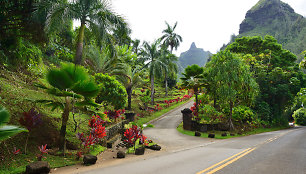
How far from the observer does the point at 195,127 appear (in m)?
16.4

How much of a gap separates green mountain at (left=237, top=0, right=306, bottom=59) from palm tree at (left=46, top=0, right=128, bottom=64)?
3288 inches

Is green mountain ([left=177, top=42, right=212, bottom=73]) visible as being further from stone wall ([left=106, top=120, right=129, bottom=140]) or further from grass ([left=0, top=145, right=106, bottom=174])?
grass ([left=0, top=145, right=106, bottom=174])

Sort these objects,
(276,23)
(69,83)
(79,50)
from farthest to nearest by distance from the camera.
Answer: (276,23), (79,50), (69,83)

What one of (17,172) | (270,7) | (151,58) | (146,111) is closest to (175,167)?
(17,172)

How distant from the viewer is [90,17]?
11109mm

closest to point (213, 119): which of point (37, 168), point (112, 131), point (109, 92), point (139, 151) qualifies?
point (109, 92)

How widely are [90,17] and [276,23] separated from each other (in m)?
117

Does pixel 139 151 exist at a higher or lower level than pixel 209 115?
lower

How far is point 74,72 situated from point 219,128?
15047mm

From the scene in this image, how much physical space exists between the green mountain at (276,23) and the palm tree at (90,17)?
83.5m

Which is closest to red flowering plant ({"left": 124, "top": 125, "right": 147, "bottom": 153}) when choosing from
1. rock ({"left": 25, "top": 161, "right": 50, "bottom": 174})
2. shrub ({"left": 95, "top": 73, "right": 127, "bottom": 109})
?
rock ({"left": 25, "top": 161, "right": 50, "bottom": 174})

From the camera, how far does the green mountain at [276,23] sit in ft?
257

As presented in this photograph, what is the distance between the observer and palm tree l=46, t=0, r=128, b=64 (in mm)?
9641

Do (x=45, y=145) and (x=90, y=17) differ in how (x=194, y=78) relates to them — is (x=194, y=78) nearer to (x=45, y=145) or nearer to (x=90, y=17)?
(x=90, y=17)
